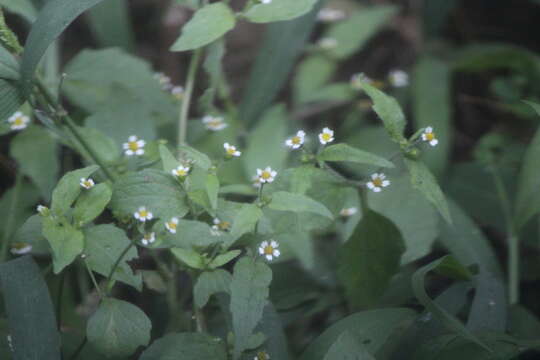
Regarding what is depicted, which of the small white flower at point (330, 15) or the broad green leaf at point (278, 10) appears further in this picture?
the small white flower at point (330, 15)

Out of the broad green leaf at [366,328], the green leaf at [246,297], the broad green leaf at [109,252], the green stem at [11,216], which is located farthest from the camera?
the green stem at [11,216]

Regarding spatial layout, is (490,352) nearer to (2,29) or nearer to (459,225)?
(459,225)

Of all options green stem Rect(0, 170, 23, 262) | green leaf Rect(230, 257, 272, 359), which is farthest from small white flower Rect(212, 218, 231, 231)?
green stem Rect(0, 170, 23, 262)

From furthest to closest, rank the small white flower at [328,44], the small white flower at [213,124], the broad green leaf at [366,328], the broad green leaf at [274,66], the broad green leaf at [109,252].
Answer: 1. the small white flower at [328,44]
2. the broad green leaf at [274,66]
3. the small white flower at [213,124]
4. the broad green leaf at [366,328]
5. the broad green leaf at [109,252]

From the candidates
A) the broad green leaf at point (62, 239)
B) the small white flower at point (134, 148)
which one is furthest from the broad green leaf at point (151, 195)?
the small white flower at point (134, 148)

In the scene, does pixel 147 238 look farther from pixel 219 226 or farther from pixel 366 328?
pixel 366 328

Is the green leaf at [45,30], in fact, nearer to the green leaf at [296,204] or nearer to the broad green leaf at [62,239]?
A: the broad green leaf at [62,239]

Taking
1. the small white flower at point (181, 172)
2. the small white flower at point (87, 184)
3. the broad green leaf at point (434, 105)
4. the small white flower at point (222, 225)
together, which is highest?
the small white flower at point (181, 172)

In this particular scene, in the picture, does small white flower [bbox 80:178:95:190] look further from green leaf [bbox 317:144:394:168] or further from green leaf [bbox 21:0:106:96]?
green leaf [bbox 317:144:394:168]
